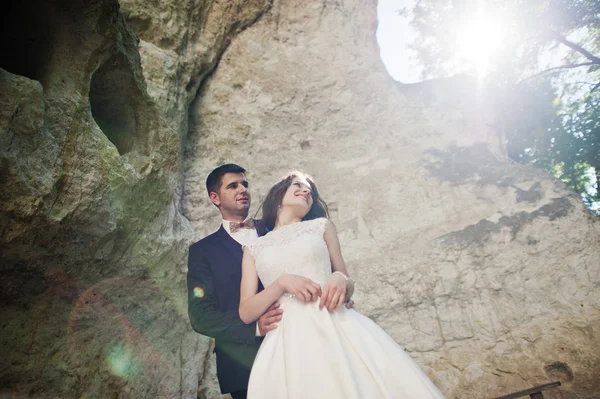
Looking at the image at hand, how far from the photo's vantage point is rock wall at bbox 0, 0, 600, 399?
2.35m

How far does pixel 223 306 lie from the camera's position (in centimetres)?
228

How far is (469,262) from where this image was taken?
450cm

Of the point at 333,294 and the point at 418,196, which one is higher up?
the point at 418,196

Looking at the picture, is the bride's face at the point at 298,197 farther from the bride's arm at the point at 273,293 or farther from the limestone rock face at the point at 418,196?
the limestone rock face at the point at 418,196

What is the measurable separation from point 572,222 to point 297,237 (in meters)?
4.05

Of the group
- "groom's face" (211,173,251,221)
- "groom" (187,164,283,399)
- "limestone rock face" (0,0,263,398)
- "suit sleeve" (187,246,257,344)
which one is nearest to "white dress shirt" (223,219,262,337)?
"groom" (187,164,283,399)

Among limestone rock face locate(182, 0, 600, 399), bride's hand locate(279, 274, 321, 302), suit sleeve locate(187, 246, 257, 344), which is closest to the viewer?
bride's hand locate(279, 274, 321, 302)

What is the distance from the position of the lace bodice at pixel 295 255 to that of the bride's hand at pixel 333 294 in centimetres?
12

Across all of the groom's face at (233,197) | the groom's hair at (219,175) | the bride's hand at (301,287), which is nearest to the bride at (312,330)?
the bride's hand at (301,287)

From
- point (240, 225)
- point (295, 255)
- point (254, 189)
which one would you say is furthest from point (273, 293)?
point (254, 189)

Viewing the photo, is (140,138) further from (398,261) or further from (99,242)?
(398,261)

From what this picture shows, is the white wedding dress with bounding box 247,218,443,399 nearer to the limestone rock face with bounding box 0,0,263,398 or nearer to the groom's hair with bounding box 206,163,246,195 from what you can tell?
the groom's hair with bounding box 206,163,246,195

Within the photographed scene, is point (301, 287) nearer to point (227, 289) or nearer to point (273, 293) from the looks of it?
point (273, 293)

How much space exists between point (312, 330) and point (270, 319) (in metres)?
0.24
